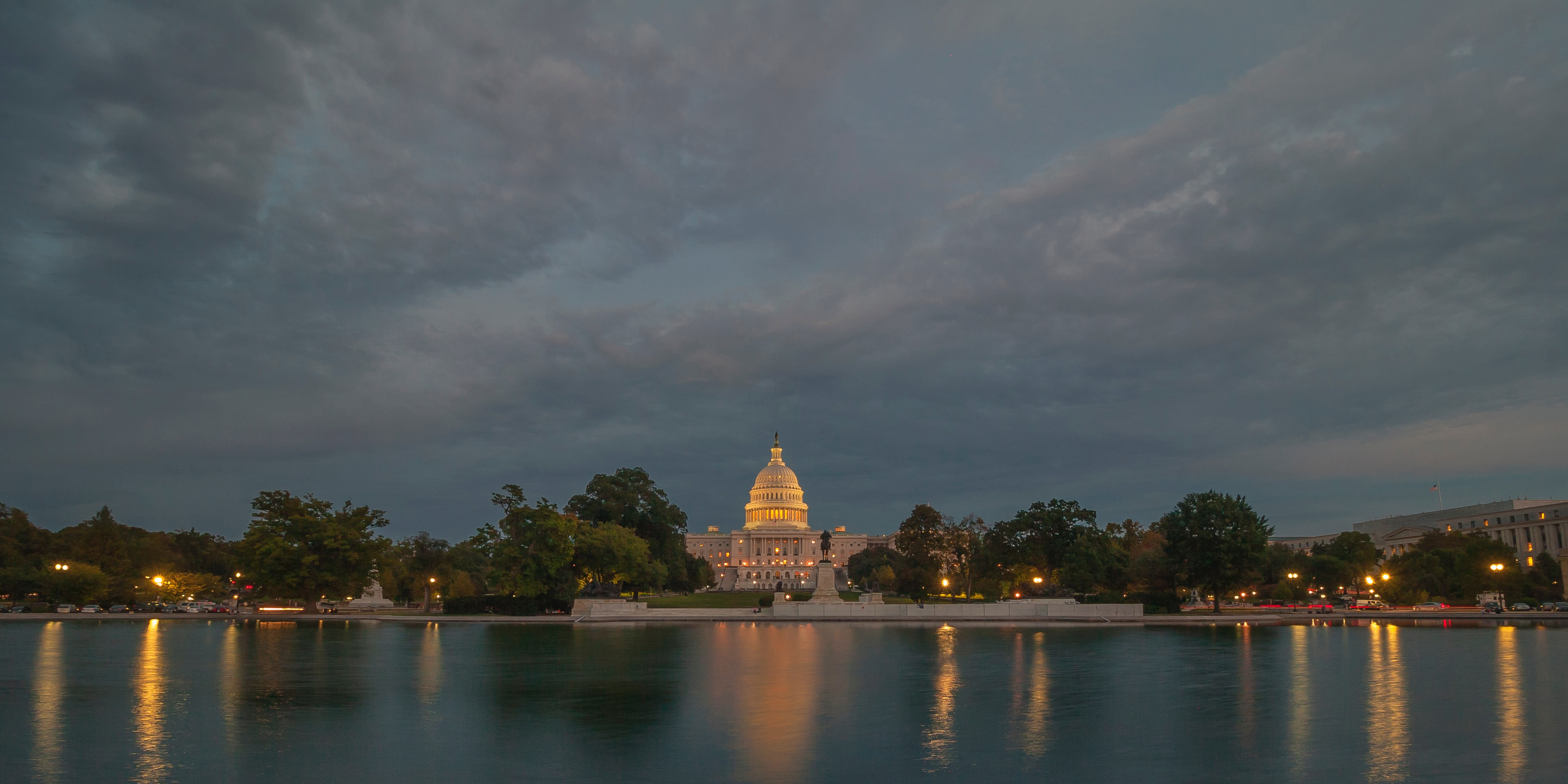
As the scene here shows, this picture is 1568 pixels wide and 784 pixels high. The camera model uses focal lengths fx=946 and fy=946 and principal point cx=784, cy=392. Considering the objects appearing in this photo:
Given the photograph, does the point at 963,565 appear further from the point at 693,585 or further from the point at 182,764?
the point at 182,764

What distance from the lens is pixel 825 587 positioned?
7944cm

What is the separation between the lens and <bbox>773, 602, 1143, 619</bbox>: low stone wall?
6162 centimetres

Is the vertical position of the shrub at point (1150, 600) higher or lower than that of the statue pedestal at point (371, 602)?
higher

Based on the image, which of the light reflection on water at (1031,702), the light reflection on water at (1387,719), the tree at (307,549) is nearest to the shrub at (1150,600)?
the light reflection on water at (1387,719)

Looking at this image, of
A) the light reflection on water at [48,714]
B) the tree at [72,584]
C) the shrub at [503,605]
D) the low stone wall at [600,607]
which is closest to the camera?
the light reflection on water at [48,714]

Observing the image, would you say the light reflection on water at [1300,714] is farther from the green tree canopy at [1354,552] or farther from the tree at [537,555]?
the green tree canopy at [1354,552]

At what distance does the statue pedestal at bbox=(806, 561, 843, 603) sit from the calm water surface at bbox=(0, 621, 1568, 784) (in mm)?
36831

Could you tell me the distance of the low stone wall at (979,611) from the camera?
61625mm

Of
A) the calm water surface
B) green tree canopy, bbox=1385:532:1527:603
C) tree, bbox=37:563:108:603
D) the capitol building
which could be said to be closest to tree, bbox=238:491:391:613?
tree, bbox=37:563:108:603

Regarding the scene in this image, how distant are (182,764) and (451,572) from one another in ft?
Result: 223

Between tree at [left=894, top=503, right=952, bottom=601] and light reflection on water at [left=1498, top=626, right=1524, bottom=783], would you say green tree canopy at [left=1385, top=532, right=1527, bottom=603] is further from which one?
light reflection on water at [left=1498, top=626, right=1524, bottom=783]

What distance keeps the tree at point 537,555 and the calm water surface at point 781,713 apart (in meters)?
25.0

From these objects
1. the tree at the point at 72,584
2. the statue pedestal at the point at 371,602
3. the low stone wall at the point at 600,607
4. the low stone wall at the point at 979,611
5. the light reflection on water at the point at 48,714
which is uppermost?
the light reflection on water at the point at 48,714

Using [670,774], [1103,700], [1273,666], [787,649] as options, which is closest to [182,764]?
[670,774]
